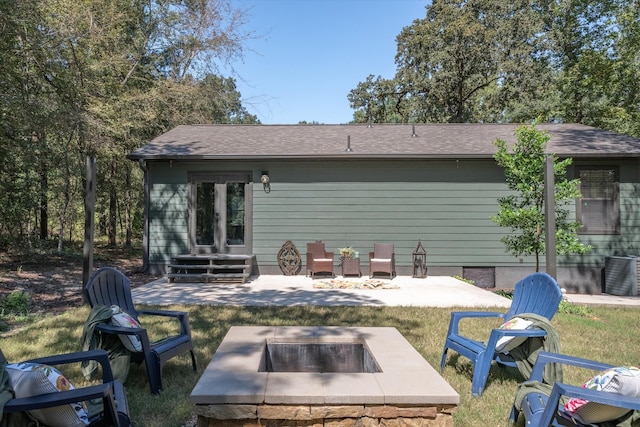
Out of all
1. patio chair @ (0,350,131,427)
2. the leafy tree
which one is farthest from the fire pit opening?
the leafy tree

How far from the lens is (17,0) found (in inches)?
286

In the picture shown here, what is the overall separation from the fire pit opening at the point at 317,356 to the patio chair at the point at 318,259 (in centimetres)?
549

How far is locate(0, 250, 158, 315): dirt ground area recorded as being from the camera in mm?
6262

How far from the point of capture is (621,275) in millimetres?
8227

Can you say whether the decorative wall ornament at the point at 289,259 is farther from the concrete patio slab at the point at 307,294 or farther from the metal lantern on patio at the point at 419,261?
the metal lantern on patio at the point at 419,261

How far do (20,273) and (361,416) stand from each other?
9181 millimetres

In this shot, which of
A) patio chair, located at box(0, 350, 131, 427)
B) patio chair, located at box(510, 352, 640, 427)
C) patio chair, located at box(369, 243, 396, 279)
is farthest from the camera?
patio chair, located at box(369, 243, 396, 279)

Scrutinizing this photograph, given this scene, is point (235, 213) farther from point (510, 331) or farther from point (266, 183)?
point (510, 331)

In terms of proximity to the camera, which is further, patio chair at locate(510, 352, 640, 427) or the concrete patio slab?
the concrete patio slab

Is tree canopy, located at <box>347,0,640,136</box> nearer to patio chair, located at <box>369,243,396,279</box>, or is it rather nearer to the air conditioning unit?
the air conditioning unit

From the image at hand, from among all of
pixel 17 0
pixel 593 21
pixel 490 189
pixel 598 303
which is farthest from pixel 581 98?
pixel 17 0

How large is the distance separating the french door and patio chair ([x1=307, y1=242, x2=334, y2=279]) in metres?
1.54

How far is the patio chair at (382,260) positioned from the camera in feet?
28.0

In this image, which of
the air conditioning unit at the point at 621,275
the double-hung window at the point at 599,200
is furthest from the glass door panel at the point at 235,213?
the air conditioning unit at the point at 621,275
